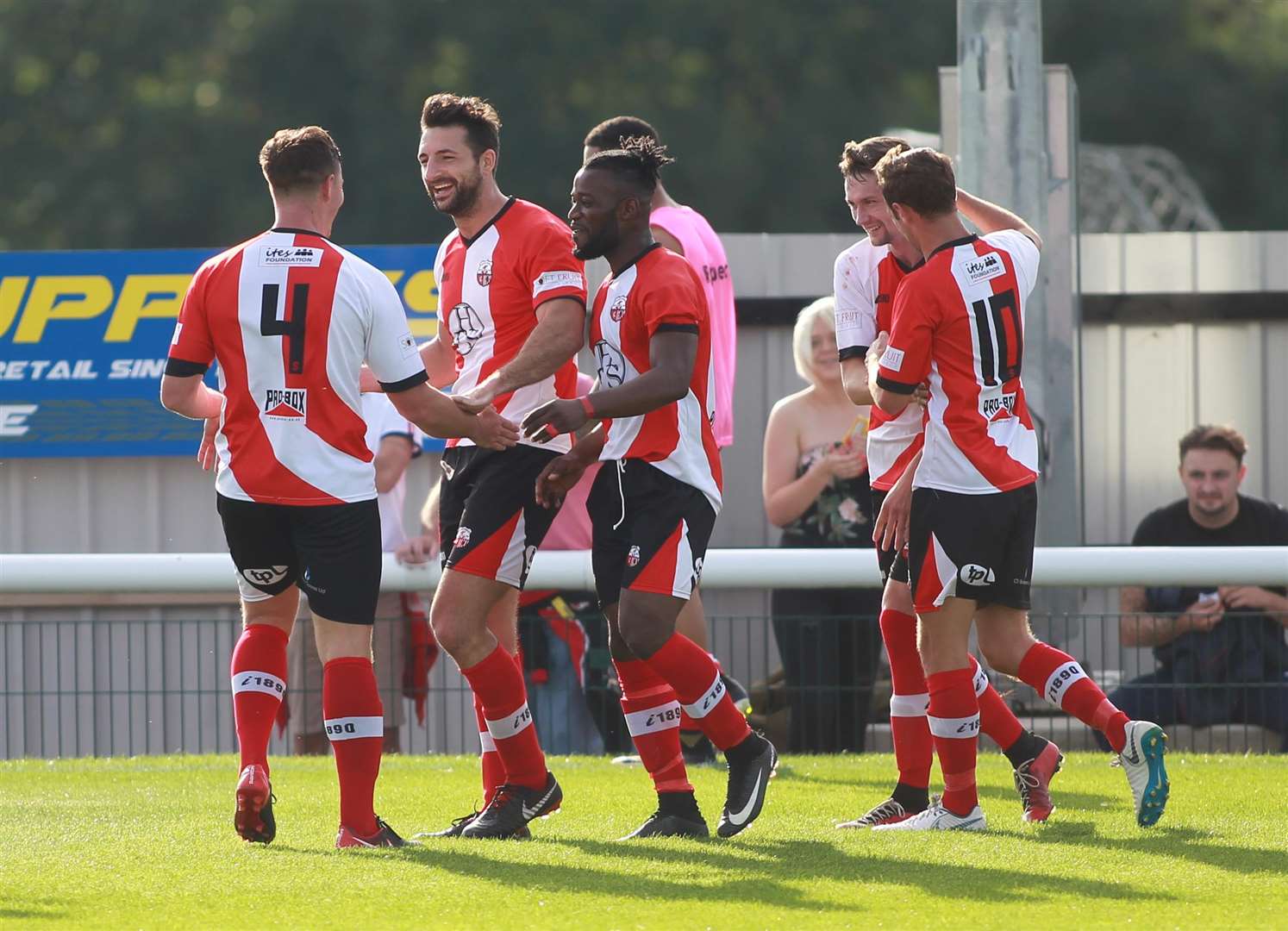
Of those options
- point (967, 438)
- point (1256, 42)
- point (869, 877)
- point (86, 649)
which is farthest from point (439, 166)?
point (1256, 42)

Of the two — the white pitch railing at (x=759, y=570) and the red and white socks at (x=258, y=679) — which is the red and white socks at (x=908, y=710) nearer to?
the white pitch railing at (x=759, y=570)

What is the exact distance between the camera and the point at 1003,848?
6000mm

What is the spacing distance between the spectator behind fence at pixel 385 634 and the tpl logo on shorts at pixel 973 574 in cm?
382

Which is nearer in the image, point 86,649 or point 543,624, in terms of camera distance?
point 543,624

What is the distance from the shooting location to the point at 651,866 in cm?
570

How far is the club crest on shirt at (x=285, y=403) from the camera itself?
5969 millimetres

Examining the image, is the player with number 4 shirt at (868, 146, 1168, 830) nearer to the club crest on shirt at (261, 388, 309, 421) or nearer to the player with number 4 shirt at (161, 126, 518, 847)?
the player with number 4 shirt at (161, 126, 518, 847)

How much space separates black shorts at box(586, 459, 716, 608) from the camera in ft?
19.8

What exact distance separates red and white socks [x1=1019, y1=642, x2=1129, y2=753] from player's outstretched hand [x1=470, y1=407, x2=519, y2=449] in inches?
68.5

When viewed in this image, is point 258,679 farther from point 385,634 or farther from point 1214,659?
point 1214,659

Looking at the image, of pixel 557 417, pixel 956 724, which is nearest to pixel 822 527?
pixel 956 724

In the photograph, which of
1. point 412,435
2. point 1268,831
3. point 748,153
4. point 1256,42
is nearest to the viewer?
point 1268,831

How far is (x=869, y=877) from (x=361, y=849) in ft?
4.86

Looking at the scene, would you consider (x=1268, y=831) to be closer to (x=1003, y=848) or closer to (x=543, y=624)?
(x=1003, y=848)
